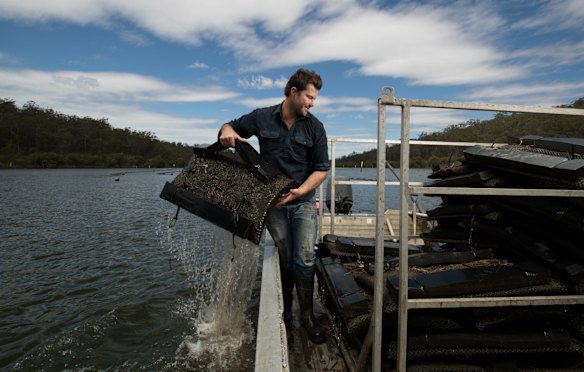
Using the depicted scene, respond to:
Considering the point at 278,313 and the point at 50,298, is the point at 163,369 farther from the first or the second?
the point at 50,298

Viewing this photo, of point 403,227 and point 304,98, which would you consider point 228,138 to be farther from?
point 403,227

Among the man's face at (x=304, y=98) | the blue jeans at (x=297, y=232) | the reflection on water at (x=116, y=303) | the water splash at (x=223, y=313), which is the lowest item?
the reflection on water at (x=116, y=303)

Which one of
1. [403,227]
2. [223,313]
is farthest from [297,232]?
[223,313]

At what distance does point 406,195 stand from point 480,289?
0.93 m

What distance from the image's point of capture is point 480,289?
101 inches

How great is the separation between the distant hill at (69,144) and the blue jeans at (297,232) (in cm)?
11761

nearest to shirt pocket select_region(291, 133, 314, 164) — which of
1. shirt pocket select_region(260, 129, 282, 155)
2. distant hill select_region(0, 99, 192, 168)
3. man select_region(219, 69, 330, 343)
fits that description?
man select_region(219, 69, 330, 343)

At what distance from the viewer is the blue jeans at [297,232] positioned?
3412mm

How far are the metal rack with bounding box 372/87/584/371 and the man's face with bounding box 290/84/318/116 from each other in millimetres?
1010

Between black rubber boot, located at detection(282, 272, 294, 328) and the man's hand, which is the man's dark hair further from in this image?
black rubber boot, located at detection(282, 272, 294, 328)

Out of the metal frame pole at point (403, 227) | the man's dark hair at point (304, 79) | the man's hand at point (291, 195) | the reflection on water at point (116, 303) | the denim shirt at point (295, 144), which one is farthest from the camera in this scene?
the reflection on water at point (116, 303)

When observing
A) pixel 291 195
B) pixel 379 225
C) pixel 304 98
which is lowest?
pixel 379 225

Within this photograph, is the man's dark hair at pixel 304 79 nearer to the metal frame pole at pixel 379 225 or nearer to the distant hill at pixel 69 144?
the metal frame pole at pixel 379 225

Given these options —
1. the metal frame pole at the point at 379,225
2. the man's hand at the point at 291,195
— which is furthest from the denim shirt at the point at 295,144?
the metal frame pole at the point at 379,225
